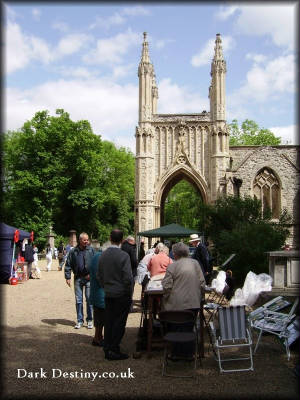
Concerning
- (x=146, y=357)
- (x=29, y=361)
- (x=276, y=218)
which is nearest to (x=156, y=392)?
(x=146, y=357)

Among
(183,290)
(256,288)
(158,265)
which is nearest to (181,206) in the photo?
(256,288)

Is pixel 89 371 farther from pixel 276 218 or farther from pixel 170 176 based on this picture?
pixel 170 176

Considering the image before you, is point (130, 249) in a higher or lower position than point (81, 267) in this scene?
higher

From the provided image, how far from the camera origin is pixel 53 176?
115 ft

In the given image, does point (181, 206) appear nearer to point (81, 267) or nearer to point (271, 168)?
point (271, 168)

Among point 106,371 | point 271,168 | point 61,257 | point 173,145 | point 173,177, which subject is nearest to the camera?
point 106,371

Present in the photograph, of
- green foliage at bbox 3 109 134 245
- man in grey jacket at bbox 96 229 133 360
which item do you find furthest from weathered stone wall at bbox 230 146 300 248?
man in grey jacket at bbox 96 229 133 360

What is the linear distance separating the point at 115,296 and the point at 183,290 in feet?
3.48

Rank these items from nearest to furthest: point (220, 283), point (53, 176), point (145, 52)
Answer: point (220, 283)
point (145, 52)
point (53, 176)

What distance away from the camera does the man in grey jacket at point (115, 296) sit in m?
6.19

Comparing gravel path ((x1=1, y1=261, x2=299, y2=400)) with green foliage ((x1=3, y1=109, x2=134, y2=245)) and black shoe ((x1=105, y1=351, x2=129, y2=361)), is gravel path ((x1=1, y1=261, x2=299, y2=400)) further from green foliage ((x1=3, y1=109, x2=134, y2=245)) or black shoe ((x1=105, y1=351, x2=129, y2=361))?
green foliage ((x1=3, y1=109, x2=134, y2=245))

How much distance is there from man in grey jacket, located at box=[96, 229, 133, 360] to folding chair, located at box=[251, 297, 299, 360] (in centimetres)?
195

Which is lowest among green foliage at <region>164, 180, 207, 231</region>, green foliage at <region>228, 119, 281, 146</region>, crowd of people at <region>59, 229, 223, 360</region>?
crowd of people at <region>59, 229, 223, 360</region>

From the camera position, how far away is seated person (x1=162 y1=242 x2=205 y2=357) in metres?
5.71
